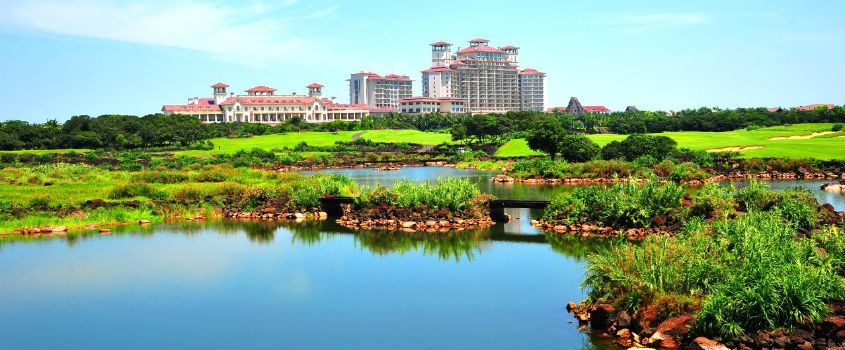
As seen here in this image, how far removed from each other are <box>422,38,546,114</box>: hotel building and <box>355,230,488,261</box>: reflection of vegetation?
161m

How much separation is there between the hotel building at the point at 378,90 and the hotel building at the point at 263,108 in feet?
88.4

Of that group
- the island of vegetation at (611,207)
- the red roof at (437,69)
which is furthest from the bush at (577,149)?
the red roof at (437,69)

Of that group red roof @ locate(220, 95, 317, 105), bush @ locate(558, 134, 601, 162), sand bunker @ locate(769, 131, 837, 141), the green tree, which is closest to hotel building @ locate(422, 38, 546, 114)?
red roof @ locate(220, 95, 317, 105)

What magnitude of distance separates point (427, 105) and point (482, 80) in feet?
78.1

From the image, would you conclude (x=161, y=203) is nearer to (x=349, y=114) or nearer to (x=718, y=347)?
(x=718, y=347)

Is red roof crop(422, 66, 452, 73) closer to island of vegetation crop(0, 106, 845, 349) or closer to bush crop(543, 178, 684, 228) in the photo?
island of vegetation crop(0, 106, 845, 349)

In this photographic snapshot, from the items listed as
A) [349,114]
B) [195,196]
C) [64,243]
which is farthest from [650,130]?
[64,243]

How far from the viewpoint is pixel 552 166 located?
55.0 metres

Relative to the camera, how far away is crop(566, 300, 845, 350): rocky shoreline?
554 inches

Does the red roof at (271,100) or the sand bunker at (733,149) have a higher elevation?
the red roof at (271,100)

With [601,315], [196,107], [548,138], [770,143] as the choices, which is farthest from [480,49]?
[601,315]

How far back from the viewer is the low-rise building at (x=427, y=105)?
176 meters

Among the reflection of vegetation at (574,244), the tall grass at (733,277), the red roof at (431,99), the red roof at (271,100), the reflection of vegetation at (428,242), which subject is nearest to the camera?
the tall grass at (733,277)

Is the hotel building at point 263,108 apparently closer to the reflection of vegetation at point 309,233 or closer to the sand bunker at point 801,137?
the sand bunker at point 801,137
